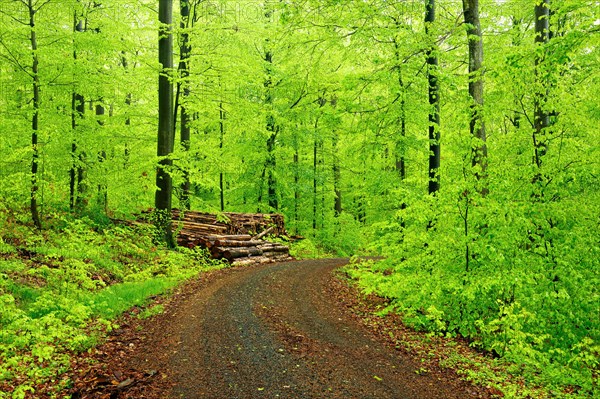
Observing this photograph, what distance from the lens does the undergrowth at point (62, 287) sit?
19.3 ft

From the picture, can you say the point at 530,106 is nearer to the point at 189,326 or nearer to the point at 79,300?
the point at 189,326

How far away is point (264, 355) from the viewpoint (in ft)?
21.7

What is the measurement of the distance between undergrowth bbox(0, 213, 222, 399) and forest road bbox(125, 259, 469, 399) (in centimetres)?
126

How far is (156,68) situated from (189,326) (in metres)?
10.7

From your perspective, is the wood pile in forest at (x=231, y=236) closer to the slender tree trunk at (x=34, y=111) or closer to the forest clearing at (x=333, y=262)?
the forest clearing at (x=333, y=262)

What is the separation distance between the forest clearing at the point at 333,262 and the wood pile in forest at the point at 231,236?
13cm

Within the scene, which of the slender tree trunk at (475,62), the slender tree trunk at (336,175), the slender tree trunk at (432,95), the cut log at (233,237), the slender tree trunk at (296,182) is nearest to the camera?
the slender tree trunk at (475,62)

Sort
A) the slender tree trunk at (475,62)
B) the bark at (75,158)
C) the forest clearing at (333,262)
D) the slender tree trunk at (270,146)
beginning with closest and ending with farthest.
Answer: the forest clearing at (333,262), the slender tree trunk at (475,62), the bark at (75,158), the slender tree trunk at (270,146)

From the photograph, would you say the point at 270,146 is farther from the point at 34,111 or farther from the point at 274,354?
the point at 274,354

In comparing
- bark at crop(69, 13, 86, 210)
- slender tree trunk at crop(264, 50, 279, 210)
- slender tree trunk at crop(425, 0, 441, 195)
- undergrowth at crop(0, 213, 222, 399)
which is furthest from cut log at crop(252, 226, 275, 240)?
slender tree trunk at crop(425, 0, 441, 195)

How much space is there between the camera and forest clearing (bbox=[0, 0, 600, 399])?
20.5 ft

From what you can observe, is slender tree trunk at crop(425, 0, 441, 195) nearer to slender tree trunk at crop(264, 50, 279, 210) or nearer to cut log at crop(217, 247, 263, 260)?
cut log at crop(217, 247, 263, 260)

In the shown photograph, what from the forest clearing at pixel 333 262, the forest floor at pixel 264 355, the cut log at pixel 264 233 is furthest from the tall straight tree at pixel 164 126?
the forest floor at pixel 264 355

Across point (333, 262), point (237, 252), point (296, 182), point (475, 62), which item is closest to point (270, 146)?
point (296, 182)
